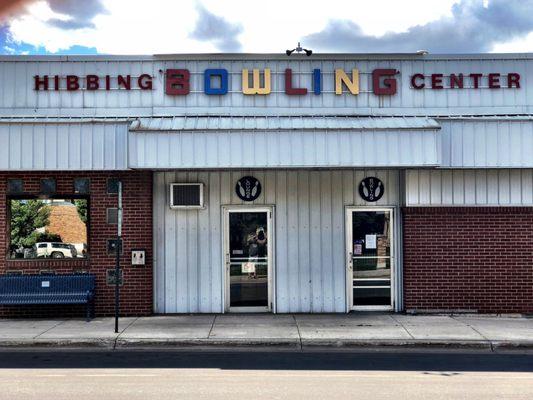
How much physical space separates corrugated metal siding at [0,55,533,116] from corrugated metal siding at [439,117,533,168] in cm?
91

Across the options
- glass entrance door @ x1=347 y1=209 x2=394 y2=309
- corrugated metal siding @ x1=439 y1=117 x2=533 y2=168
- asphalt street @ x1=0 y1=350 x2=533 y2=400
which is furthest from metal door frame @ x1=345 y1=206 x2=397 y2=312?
asphalt street @ x1=0 y1=350 x2=533 y2=400

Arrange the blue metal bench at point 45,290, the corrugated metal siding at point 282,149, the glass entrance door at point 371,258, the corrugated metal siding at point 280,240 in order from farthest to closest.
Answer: the glass entrance door at point 371,258 < the corrugated metal siding at point 280,240 < the blue metal bench at point 45,290 < the corrugated metal siding at point 282,149

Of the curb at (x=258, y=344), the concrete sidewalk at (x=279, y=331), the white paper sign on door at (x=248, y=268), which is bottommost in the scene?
the curb at (x=258, y=344)

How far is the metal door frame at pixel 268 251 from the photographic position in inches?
502

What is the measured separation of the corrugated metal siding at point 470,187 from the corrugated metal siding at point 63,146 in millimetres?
6083

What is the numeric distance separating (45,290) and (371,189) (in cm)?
708

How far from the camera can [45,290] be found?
12078 mm

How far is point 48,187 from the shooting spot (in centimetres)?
1241

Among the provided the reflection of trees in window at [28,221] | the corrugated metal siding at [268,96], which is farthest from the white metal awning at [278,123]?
the reflection of trees in window at [28,221]

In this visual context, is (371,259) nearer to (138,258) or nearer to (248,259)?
(248,259)

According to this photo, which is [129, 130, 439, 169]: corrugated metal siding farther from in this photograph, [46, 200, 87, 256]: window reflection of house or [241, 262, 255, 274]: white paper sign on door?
[241, 262, 255, 274]: white paper sign on door

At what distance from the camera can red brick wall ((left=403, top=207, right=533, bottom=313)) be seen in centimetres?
1261

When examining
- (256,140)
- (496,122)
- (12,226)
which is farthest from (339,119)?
(12,226)

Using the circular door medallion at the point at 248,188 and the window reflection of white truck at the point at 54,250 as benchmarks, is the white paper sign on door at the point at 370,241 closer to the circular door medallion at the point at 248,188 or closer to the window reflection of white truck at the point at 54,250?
the circular door medallion at the point at 248,188
